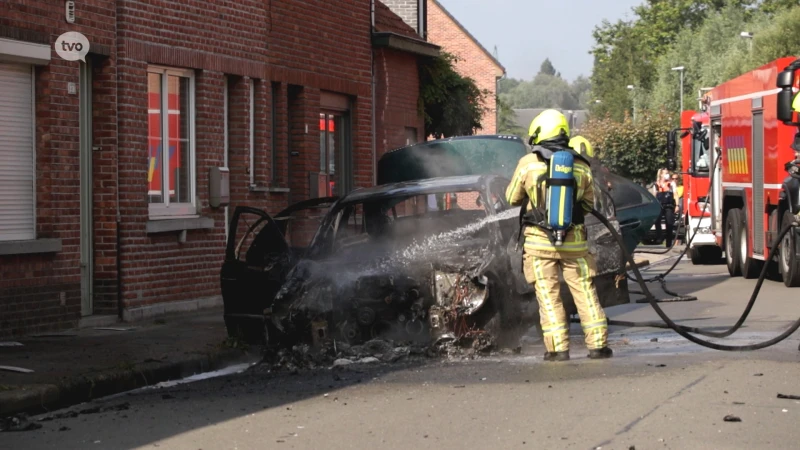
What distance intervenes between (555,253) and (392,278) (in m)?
1.28

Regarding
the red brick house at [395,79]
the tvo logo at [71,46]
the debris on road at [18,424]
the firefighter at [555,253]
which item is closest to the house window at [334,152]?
the red brick house at [395,79]

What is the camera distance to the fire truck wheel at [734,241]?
21.2 metres

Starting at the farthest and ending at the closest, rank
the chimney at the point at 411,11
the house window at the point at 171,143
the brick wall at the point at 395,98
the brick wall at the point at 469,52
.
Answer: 1. the brick wall at the point at 469,52
2. the chimney at the point at 411,11
3. the brick wall at the point at 395,98
4. the house window at the point at 171,143

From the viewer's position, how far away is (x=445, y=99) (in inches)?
1096

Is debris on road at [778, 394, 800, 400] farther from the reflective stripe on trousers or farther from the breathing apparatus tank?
the breathing apparatus tank

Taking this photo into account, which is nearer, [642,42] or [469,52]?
[469,52]

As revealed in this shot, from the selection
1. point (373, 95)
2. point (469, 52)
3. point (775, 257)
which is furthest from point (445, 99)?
point (469, 52)

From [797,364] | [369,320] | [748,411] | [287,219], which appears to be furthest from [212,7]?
[748,411]

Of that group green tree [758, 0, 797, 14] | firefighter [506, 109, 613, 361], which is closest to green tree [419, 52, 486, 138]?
firefighter [506, 109, 613, 361]

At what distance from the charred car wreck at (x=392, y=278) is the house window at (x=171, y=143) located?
3898mm

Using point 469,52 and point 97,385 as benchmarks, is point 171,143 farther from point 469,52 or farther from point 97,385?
point 469,52

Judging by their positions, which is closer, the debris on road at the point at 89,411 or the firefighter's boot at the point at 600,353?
the debris on road at the point at 89,411

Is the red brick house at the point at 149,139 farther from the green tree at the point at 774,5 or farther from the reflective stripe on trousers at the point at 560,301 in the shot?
the green tree at the point at 774,5

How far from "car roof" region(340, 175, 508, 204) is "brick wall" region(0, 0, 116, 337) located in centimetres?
305
